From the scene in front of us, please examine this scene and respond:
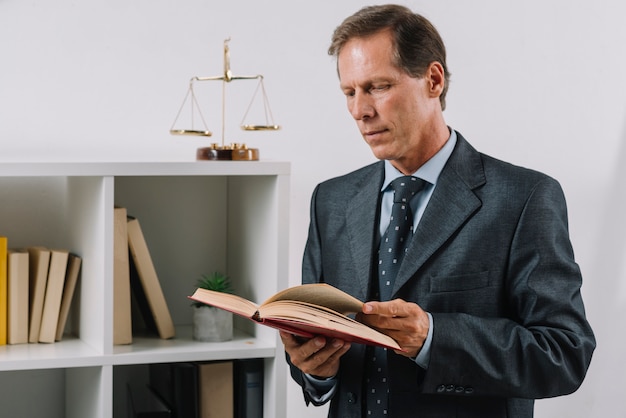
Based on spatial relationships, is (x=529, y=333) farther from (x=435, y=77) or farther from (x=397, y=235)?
(x=435, y=77)

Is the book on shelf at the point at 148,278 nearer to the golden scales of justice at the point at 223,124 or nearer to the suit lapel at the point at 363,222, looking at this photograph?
the golden scales of justice at the point at 223,124

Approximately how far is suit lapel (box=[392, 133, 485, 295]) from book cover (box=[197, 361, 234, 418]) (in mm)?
665

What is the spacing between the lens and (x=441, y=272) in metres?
1.70

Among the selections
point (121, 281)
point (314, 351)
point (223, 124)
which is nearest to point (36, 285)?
point (121, 281)

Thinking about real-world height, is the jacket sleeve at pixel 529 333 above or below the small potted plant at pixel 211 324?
above

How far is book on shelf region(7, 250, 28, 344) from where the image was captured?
2.09 metres

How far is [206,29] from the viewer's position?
2.49m

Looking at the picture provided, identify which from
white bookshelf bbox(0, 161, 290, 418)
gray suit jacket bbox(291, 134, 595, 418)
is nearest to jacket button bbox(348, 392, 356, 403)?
gray suit jacket bbox(291, 134, 595, 418)

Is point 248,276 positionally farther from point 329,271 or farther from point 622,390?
point 622,390

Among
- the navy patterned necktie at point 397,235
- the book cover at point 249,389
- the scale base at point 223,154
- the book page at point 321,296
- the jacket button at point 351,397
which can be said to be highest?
the scale base at point 223,154

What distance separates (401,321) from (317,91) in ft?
4.01

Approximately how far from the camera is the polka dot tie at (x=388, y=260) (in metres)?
1.74

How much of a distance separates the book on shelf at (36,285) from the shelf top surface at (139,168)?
0.82 feet

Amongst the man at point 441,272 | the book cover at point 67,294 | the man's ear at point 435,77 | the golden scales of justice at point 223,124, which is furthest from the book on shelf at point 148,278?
the man's ear at point 435,77
